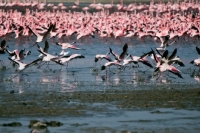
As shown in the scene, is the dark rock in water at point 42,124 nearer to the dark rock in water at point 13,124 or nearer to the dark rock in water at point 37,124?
the dark rock in water at point 37,124

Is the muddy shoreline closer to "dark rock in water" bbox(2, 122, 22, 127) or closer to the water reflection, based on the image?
"dark rock in water" bbox(2, 122, 22, 127)

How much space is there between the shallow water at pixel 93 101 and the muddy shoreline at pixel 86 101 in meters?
0.02

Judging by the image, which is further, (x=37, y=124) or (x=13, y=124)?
(x=13, y=124)

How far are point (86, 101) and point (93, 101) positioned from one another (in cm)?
14

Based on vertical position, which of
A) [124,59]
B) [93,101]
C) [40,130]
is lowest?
Answer: [40,130]

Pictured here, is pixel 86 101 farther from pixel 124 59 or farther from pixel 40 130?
pixel 124 59

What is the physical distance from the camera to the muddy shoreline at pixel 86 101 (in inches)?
502

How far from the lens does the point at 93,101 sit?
547 inches

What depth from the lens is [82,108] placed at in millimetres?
13047

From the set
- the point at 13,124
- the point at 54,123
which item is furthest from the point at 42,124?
the point at 13,124

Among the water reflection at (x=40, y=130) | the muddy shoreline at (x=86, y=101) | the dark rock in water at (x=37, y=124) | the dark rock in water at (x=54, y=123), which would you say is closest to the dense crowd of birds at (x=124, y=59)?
the muddy shoreline at (x=86, y=101)

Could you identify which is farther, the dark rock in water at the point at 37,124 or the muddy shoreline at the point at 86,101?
the muddy shoreline at the point at 86,101

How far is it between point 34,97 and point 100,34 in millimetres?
20175

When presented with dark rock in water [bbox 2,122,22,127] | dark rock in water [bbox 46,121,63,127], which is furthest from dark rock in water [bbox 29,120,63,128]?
Answer: dark rock in water [bbox 2,122,22,127]
